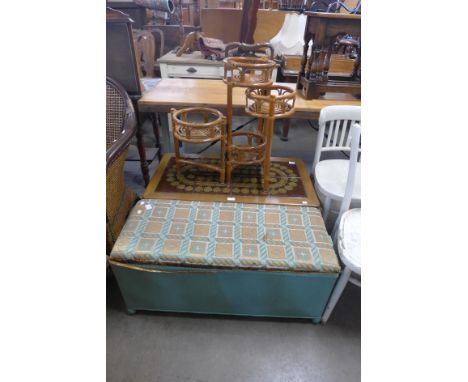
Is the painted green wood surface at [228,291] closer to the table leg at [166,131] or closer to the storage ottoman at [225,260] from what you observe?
the storage ottoman at [225,260]

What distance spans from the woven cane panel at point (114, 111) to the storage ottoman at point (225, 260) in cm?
43

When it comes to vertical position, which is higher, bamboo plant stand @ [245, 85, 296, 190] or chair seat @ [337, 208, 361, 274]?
bamboo plant stand @ [245, 85, 296, 190]

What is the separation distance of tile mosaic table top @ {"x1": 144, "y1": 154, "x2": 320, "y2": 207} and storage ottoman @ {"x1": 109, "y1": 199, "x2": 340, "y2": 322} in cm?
8

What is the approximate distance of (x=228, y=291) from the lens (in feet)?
3.59

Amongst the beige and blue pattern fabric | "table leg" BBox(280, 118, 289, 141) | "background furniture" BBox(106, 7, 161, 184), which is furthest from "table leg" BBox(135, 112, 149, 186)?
"table leg" BBox(280, 118, 289, 141)

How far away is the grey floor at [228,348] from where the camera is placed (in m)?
1.07

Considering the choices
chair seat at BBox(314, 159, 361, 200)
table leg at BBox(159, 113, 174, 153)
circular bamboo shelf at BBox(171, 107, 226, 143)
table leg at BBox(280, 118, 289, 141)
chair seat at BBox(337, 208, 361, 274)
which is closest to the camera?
chair seat at BBox(337, 208, 361, 274)

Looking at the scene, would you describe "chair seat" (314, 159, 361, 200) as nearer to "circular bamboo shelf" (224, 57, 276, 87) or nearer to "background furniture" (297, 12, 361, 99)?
"background furniture" (297, 12, 361, 99)

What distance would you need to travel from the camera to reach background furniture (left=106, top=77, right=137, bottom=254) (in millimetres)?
1239

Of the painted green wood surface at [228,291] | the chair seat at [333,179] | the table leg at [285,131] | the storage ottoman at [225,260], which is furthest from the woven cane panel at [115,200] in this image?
the table leg at [285,131]

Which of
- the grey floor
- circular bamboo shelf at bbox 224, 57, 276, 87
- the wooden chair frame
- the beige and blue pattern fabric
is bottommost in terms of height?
the grey floor

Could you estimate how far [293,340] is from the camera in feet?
3.85

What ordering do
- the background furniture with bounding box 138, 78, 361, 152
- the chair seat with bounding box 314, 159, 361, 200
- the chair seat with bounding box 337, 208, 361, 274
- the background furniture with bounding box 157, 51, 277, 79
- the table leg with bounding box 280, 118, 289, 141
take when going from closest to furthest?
the chair seat with bounding box 337, 208, 361, 274 < the chair seat with bounding box 314, 159, 361, 200 < the background furniture with bounding box 138, 78, 361, 152 < the background furniture with bounding box 157, 51, 277, 79 < the table leg with bounding box 280, 118, 289, 141

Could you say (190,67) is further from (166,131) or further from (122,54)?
(122,54)
